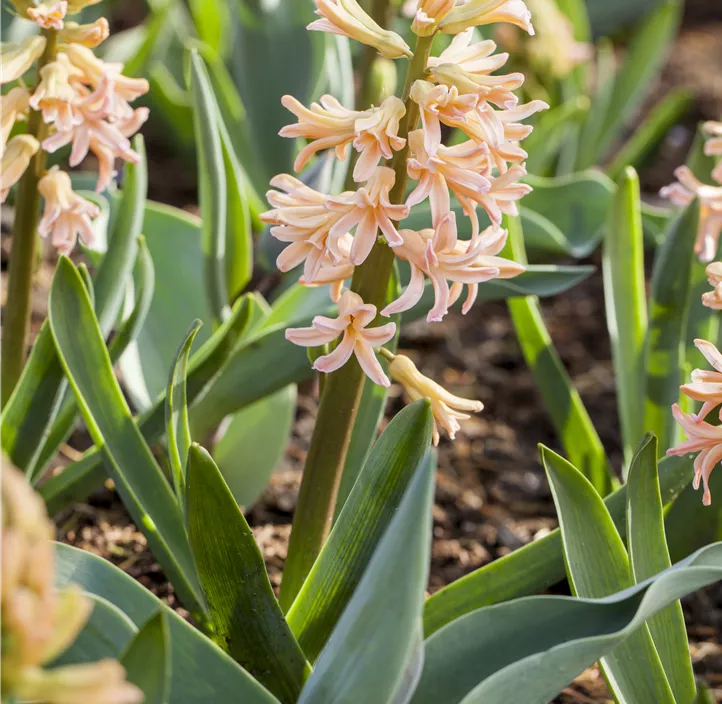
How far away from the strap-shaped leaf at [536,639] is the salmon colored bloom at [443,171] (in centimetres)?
37

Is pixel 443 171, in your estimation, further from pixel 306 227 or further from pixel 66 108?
pixel 66 108

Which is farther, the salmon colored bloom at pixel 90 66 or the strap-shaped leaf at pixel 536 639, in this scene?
the salmon colored bloom at pixel 90 66

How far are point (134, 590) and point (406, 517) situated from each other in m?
0.33

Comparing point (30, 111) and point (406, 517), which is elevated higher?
point (30, 111)

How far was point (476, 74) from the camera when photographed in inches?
37.3

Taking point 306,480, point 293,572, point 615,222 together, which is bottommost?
point 293,572

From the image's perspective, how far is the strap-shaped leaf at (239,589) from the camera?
958 millimetres

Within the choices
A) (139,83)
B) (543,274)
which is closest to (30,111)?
(139,83)

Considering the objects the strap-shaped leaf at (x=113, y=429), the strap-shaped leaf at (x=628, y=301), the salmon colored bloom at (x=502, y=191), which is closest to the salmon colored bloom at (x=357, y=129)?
the salmon colored bloom at (x=502, y=191)

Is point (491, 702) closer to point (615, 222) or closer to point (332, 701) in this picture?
point (332, 701)

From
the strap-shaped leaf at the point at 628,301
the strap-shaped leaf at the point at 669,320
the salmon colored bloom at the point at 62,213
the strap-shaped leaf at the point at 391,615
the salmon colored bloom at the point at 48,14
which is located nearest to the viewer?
the strap-shaped leaf at the point at 391,615

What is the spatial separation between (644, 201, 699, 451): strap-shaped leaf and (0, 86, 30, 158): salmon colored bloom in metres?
0.88

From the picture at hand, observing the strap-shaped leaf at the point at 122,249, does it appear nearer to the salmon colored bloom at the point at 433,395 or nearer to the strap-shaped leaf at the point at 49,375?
the strap-shaped leaf at the point at 49,375

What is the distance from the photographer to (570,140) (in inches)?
101
